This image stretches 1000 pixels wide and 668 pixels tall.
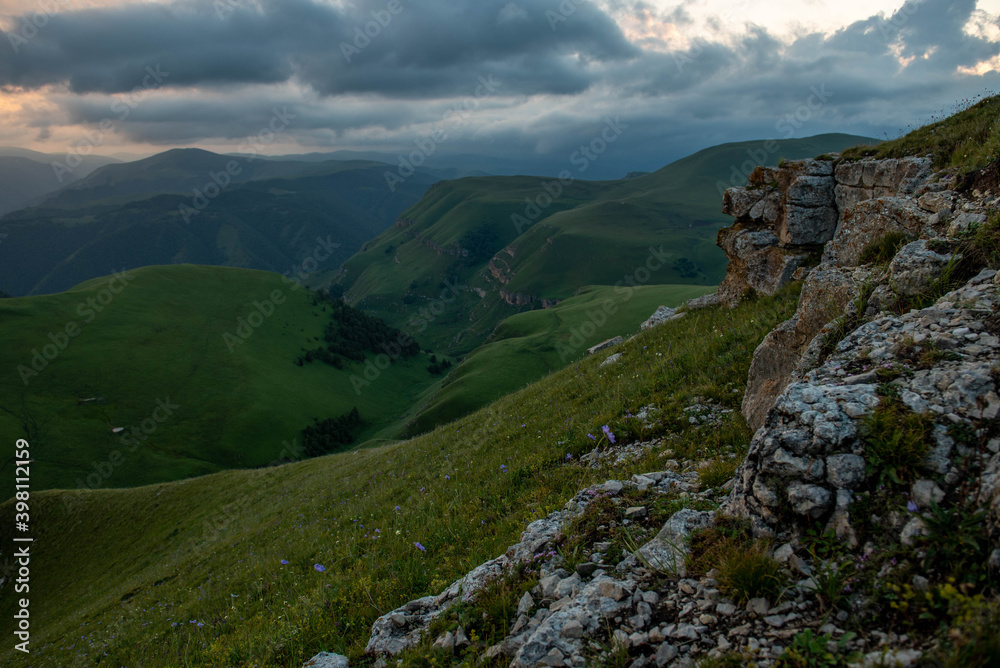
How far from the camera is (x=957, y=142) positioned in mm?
11914

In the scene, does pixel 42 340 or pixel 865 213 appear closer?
pixel 865 213

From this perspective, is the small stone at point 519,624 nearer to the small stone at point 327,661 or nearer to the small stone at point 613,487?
the small stone at point 613,487

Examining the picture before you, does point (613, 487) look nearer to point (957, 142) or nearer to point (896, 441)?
point (896, 441)

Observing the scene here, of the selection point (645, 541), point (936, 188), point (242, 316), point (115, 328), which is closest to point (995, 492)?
point (645, 541)

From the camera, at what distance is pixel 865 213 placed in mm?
10305

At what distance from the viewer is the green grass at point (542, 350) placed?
113 m

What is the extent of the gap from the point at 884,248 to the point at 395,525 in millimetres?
12263

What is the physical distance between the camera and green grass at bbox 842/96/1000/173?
918 centimetres

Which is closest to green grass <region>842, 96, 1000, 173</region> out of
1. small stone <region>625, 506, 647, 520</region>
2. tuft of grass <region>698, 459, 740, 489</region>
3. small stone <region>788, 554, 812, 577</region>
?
tuft of grass <region>698, 459, 740, 489</region>

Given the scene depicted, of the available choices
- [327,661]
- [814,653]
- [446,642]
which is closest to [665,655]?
[814,653]

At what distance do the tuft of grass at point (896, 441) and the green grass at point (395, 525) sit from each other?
4.07 meters

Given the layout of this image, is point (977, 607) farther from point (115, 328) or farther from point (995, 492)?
point (115, 328)

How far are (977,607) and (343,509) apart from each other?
1732 cm

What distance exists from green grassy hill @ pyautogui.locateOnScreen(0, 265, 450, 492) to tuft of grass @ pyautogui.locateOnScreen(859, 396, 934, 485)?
13433 cm
